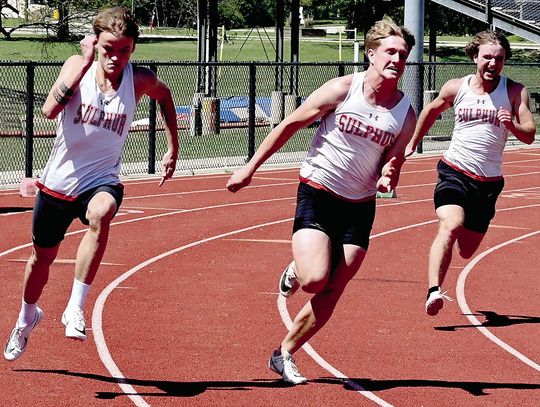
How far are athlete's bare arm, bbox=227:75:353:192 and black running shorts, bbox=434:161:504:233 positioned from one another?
2.79 metres

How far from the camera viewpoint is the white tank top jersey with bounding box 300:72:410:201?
765 cm

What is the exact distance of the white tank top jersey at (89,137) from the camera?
25.4 ft

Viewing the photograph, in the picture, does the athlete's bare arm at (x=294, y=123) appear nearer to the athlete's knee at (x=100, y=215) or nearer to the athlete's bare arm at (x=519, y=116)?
the athlete's knee at (x=100, y=215)

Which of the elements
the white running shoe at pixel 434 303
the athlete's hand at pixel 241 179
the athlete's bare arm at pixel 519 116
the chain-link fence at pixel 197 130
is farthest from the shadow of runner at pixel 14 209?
the athlete's hand at pixel 241 179

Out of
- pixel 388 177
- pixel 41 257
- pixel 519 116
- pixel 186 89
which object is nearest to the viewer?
pixel 388 177

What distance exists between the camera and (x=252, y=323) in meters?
10.0

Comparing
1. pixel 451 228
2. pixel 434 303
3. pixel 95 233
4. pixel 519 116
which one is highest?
pixel 519 116

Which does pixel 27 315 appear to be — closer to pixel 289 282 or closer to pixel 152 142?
pixel 289 282

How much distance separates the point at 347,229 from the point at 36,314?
2.06 m

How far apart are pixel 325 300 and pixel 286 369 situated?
48cm

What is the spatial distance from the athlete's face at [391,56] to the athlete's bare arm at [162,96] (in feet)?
4.59

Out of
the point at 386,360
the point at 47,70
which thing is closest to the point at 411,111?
the point at 386,360

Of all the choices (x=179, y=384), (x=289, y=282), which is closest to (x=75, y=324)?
(x=179, y=384)

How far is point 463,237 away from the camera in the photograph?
10.4 metres
